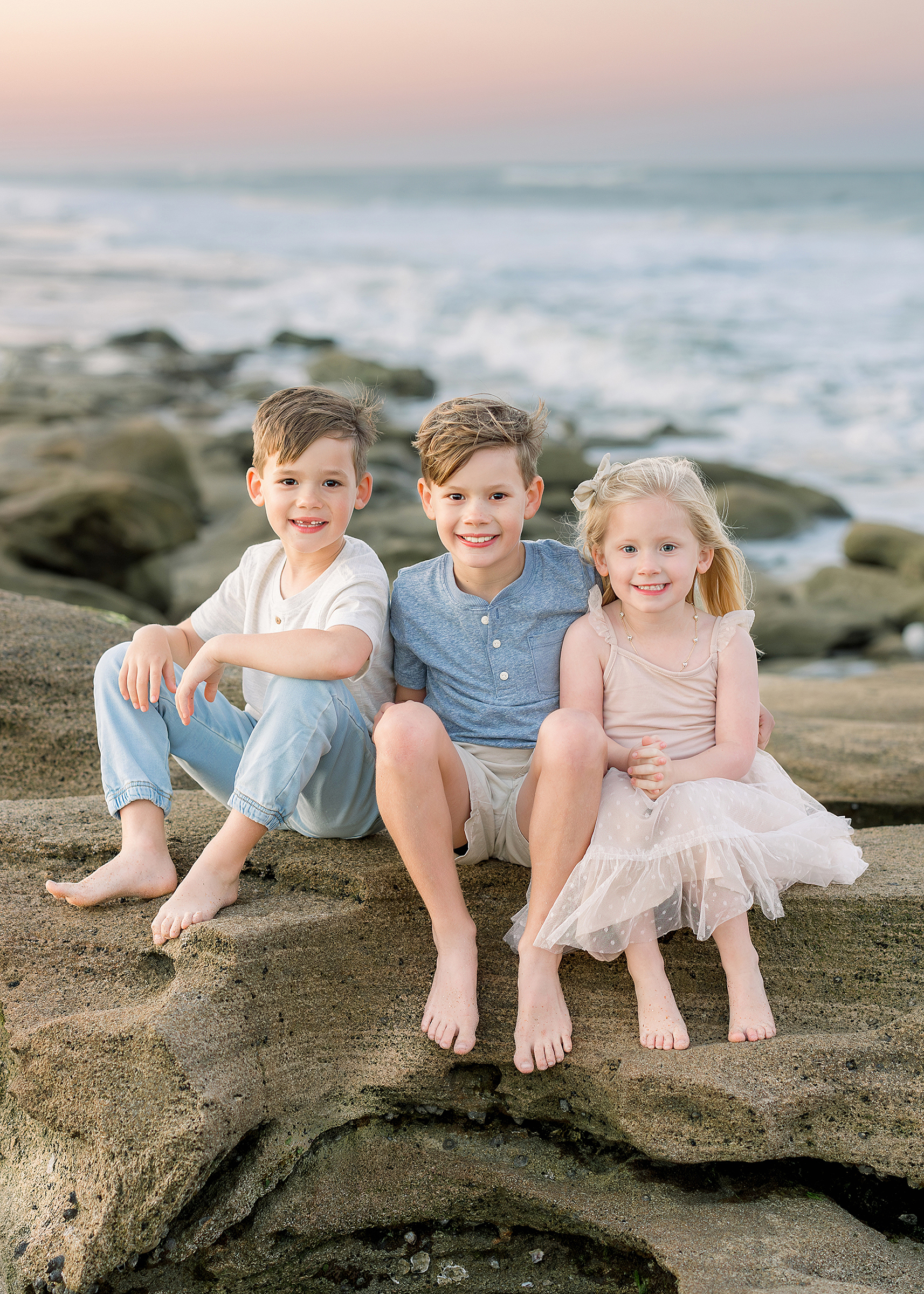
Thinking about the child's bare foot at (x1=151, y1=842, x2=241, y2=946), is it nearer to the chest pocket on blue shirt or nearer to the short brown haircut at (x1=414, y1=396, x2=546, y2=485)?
the chest pocket on blue shirt

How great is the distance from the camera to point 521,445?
2551 millimetres

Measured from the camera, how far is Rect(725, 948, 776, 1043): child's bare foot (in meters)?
2.25

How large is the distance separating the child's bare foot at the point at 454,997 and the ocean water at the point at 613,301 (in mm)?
7090

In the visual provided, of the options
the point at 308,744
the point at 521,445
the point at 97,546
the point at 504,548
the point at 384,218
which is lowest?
the point at 97,546

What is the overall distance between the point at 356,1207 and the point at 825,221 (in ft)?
104

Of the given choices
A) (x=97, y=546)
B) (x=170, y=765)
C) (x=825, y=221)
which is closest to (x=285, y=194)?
(x=825, y=221)

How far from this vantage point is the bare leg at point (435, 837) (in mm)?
2277

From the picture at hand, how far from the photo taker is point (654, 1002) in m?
2.30

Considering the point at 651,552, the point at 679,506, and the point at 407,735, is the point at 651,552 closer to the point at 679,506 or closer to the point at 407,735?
the point at 679,506

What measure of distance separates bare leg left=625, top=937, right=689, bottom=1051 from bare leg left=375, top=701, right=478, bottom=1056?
0.35 m

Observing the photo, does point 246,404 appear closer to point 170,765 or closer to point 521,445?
point 170,765

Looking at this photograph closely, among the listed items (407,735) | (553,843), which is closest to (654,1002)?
(553,843)

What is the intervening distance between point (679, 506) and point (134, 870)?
156cm

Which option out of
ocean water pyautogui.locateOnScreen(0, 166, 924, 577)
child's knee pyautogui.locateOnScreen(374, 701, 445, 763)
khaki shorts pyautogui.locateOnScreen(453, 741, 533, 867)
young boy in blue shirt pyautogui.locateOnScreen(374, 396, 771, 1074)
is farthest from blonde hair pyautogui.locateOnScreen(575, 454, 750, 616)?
ocean water pyautogui.locateOnScreen(0, 166, 924, 577)
